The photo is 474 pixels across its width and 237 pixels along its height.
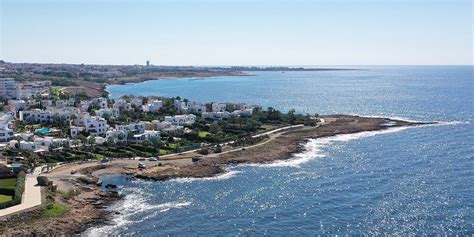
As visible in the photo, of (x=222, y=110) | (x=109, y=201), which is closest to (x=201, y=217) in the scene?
(x=109, y=201)

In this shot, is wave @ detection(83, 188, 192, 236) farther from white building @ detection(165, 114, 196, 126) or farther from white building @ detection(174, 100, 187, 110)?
white building @ detection(174, 100, 187, 110)

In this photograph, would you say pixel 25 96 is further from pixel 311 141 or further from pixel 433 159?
pixel 433 159

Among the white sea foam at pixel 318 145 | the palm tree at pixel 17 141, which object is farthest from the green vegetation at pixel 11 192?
the white sea foam at pixel 318 145

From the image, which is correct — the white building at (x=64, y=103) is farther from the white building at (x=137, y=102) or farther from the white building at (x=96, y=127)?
the white building at (x=96, y=127)

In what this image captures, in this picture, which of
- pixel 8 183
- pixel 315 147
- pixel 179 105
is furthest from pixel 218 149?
pixel 179 105

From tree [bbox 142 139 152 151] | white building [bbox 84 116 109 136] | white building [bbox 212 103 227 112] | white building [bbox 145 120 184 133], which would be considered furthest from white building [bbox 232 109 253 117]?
tree [bbox 142 139 152 151]

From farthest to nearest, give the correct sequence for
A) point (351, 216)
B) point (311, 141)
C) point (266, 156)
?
1. point (311, 141)
2. point (266, 156)
3. point (351, 216)

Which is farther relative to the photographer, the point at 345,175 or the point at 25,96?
the point at 25,96

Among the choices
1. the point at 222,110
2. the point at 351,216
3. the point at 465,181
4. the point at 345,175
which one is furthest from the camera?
the point at 222,110
